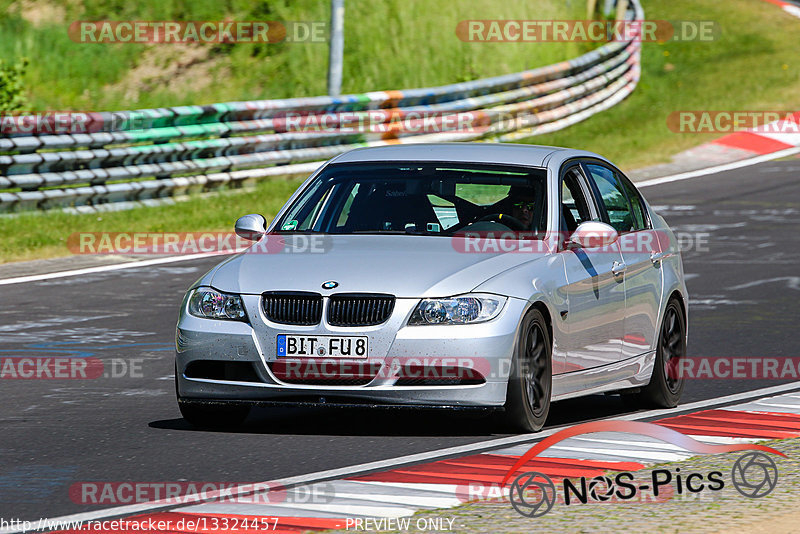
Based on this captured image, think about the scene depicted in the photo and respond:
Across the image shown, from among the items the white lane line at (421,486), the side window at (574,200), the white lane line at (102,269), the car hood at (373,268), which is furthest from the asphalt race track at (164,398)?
the side window at (574,200)

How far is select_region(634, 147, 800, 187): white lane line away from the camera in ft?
78.3

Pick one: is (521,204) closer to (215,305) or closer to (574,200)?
(574,200)

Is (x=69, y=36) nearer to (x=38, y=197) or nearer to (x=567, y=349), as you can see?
(x=38, y=197)

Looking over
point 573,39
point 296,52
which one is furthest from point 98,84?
point 573,39

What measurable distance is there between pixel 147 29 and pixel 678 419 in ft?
82.7

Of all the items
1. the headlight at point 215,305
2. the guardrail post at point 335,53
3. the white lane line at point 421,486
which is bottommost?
the white lane line at point 421,486

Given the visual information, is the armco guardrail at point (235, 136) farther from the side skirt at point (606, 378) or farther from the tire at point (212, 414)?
the side skirt at point (606, 378)

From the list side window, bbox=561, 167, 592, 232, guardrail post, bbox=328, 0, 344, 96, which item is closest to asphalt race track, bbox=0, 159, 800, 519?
side window, bbox=561, 167, 592, 232

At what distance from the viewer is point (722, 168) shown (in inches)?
992

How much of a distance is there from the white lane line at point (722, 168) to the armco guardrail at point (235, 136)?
3.35 m

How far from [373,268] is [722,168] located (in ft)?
58.2

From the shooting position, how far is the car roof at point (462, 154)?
31.0ft

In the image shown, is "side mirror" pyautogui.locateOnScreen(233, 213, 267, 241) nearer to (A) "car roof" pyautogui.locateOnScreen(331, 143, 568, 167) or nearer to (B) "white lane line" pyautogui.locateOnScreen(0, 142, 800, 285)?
(A) "car roof" pyautogui.locateOnScreen(331, 143, 568, 167)

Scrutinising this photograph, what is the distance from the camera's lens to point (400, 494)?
21.9ft
